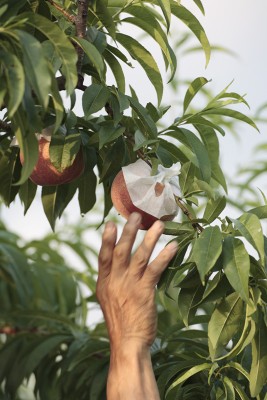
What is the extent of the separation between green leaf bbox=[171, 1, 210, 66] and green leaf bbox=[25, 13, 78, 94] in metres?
0.26

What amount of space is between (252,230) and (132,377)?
0.28 metres

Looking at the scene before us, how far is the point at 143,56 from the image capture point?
135 centimetres

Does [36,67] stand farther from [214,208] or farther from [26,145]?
[214,208]

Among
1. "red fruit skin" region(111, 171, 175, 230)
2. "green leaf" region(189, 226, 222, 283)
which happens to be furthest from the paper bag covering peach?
"green leaf" region(189, 226, 222, 283)

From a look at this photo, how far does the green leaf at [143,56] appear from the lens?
4.41 feet

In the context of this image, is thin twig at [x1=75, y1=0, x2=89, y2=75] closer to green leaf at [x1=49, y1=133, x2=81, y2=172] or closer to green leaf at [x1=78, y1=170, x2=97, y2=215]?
green leaf at [x1=49, y1=133, x2=81, y2=172]

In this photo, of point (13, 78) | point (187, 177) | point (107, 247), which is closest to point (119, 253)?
point (107, 247)

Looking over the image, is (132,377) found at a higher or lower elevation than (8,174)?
lower

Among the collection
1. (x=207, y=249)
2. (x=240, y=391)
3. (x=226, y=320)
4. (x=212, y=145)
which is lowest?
(x=240, y=391)

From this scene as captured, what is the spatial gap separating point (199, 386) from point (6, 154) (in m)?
0.43

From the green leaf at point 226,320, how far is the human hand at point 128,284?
9 cm

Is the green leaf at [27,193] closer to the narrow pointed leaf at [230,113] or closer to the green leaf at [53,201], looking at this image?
the green leaf at [53,201]

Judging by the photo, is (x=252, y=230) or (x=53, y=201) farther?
(x=53, y=201)

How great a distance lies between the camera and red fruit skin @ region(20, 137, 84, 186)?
1317 millimetres
